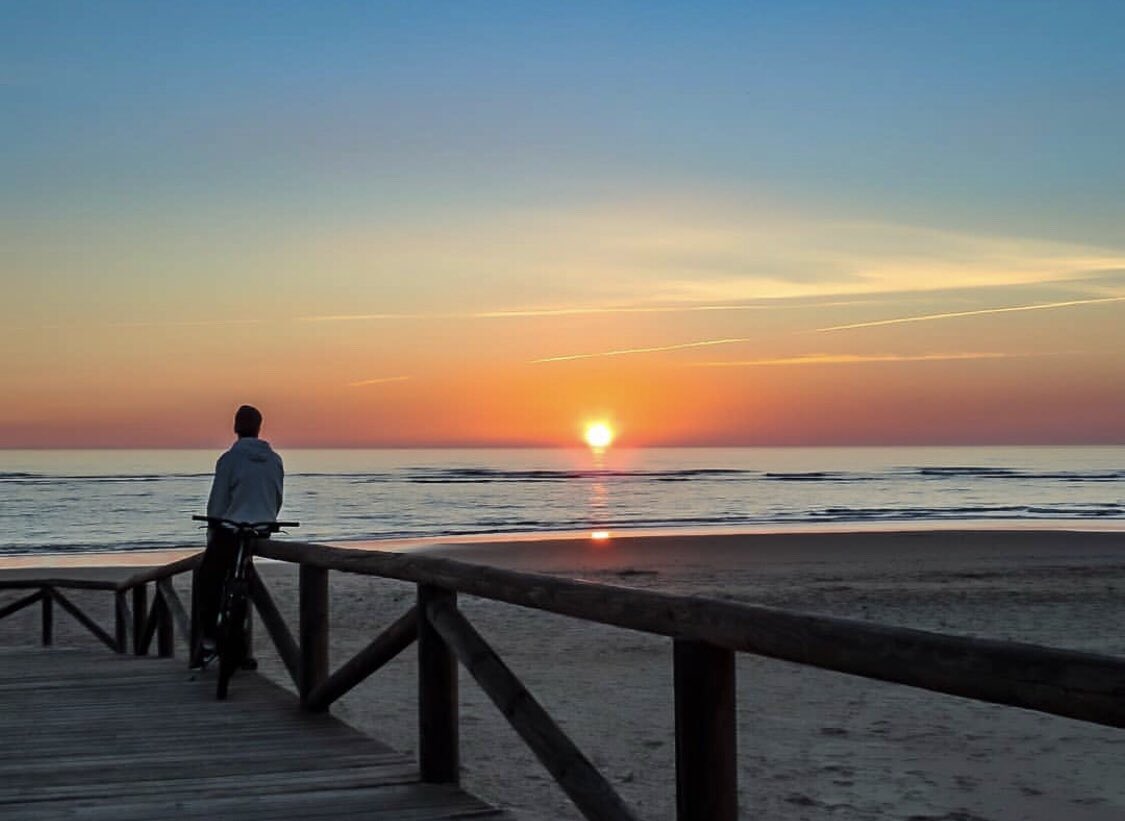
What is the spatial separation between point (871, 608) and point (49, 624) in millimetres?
11047

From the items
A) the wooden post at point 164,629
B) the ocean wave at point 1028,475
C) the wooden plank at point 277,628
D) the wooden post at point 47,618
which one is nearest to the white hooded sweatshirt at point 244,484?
the wooden plank at point 277,628

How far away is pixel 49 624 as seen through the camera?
14.5 meters

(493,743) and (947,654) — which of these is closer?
(947,654)

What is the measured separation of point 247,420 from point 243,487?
44 cm

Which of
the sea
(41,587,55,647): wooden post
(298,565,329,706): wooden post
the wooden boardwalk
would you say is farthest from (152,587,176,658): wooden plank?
the sea

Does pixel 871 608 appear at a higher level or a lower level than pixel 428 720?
lower

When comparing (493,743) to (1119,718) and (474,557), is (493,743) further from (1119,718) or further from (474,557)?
(474,557)

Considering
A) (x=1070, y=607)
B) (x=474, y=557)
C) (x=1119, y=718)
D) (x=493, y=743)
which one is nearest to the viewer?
(x=1119, y=718)

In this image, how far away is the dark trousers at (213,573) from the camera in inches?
300

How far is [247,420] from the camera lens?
7.61 m

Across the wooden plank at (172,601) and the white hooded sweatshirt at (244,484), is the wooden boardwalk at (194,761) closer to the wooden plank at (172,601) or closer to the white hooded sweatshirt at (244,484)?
the white hooded sweatshirt at (244,484)

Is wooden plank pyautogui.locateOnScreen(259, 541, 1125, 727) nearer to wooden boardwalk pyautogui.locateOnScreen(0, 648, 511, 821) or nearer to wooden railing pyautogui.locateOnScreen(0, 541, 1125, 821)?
Result: wooden railing pyautogui.locateOnScreen(0, 541, 1125, 821)

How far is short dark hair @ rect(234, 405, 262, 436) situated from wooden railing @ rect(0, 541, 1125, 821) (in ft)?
4.74

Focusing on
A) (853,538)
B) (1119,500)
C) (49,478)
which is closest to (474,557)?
(853,538)
